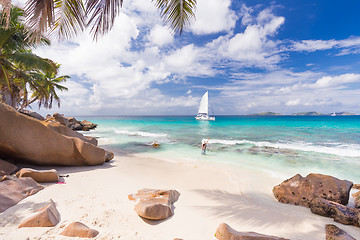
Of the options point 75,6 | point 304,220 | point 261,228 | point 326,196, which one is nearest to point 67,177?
point 75,6

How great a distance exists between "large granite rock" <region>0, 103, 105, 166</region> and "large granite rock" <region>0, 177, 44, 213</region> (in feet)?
7.31

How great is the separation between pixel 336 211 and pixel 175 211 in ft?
13.1

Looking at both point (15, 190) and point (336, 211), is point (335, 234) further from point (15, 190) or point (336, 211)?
point (15, 190)

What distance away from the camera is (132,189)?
4836mm

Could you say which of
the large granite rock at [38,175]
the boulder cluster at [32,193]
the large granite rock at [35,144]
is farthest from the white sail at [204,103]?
the boulder cluster at [32,193]

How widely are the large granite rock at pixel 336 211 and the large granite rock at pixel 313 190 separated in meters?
0.37

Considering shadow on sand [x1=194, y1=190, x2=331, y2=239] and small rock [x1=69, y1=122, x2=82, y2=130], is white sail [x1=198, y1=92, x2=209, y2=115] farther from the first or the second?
shadow on sand [x1=194, y1=190, x2=331, y2=239]

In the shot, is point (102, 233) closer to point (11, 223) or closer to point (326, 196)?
point (11, 223)

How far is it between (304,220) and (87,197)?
5537 millimetres

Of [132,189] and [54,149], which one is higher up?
[54,149]

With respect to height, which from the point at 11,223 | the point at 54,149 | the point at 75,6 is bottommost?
the point at 11,223

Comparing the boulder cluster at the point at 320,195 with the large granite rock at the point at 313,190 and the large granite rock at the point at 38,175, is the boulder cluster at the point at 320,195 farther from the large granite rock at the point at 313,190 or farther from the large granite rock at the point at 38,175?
the large granite rock at the point at 38,175

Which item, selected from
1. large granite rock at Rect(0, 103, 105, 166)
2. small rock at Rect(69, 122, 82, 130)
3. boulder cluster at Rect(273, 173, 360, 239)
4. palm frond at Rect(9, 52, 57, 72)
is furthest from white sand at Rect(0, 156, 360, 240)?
small rock at Rect(69, 122, 82, 130)

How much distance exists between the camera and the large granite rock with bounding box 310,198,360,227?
358 cm
